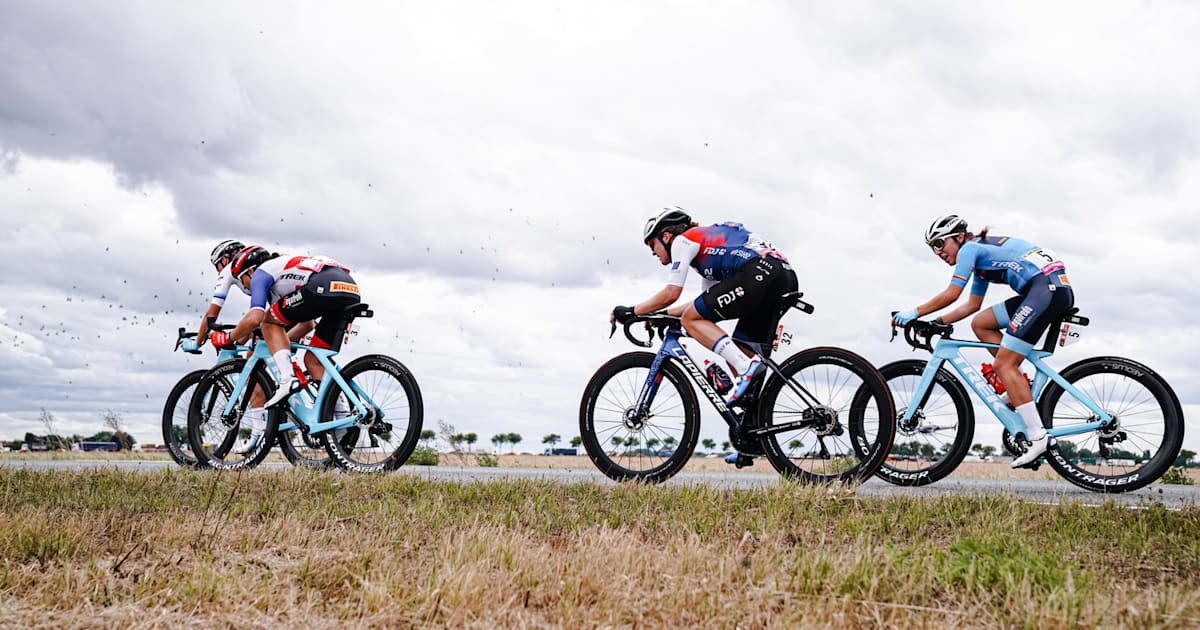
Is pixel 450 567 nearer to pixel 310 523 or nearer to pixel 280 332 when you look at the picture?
pixel 310 523

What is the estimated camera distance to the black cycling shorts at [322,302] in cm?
906

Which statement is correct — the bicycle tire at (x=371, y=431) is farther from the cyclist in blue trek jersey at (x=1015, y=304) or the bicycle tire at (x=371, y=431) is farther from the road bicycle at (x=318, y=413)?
the cyclist in blue trek jersey at (x=1015, y=304)

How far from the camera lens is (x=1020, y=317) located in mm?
7938

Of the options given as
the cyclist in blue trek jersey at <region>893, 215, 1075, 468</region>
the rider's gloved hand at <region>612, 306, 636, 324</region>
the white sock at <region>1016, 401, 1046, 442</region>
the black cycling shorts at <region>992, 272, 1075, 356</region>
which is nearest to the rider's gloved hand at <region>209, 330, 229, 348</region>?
the rider's gloved hand at <region>612, 306, 636, 324</region>

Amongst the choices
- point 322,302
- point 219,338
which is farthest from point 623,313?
point 219,338

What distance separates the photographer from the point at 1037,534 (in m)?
5.00

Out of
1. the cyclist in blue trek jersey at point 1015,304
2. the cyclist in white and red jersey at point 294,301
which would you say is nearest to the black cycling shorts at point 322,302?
the cyclist in white and red jersey at point 294,301

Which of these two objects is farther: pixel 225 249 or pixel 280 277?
pixel 225 249

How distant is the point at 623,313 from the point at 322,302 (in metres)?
3.49

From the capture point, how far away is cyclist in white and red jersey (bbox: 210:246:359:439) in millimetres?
9094

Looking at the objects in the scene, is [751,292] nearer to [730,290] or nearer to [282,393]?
[730,290]

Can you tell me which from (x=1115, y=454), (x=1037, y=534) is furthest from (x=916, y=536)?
(x=1115, y=454)

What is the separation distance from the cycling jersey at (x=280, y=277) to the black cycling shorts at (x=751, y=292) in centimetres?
441

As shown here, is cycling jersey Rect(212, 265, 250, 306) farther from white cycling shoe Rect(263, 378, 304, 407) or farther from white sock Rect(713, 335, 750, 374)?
white sock Rect(713, 335, 750, 374)
